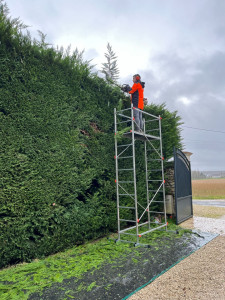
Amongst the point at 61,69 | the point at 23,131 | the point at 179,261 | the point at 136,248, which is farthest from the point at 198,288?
the point at 61,69

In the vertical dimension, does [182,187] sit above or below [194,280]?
above

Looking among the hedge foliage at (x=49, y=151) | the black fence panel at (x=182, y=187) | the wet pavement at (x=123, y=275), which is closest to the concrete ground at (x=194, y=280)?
the wet pavement at (x=123, y=275)

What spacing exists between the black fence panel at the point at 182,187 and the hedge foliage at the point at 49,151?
9.54 ft

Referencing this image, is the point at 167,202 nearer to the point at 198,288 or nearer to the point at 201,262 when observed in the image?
the point at 201,262

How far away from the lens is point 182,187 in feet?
28.7

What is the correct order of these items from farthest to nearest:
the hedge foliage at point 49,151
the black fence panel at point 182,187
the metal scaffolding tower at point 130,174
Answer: the black fence panel at point 182,187 < the metal scaffolding tower at point 130,174 < the hedge foliage at point 49,151

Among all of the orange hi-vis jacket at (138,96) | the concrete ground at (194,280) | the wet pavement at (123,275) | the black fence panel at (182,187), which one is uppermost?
the orange hi-vis jacket at (138,96)

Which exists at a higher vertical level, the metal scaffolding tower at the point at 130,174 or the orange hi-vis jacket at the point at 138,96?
the orange hi-vis jacket at the point at 138,96

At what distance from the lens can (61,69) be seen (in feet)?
18.4

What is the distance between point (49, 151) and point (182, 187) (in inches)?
228

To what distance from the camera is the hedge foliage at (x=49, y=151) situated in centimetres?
439

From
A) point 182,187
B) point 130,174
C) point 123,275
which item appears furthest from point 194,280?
point 182,187

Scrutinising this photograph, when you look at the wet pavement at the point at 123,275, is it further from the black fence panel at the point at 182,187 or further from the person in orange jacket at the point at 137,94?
the person in orange jacket at the point at 137,94

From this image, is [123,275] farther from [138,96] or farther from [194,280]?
[138,96]
